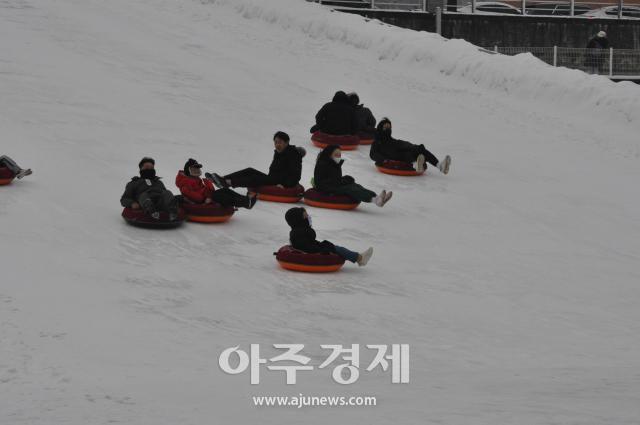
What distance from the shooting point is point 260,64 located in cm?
2169

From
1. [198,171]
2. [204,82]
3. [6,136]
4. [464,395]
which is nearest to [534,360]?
[464,395]

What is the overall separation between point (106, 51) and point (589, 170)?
8837mm

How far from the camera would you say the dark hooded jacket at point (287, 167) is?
13.3 metres

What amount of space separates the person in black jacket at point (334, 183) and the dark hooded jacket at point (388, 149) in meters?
2.20

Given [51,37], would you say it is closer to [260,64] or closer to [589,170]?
[260,64]

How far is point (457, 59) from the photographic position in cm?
2269

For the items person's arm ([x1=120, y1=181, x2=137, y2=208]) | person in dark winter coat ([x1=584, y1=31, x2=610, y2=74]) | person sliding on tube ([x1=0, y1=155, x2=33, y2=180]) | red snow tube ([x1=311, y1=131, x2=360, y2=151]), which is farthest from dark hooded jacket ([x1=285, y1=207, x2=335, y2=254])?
person in dark winter coat ([x1=584, y1=31, x2=610, y2=74])

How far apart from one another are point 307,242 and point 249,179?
2.97 meters

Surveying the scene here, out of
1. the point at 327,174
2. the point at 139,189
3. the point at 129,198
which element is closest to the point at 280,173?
the point at 327,174

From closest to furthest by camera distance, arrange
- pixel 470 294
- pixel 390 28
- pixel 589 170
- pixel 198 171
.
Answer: pixel 470 294
pixel 198 171
pixel 589 170
pixel 390 28

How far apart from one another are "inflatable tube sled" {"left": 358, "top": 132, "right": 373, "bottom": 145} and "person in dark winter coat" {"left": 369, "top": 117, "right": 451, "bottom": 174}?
1.26 m

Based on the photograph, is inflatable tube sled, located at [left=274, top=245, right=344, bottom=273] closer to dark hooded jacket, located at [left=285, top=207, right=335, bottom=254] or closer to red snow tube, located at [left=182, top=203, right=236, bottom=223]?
Result: dark hooded jacket, located at [left=285, top=207, right=335, bottom=254]

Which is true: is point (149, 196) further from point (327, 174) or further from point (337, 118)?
point (337, 118)

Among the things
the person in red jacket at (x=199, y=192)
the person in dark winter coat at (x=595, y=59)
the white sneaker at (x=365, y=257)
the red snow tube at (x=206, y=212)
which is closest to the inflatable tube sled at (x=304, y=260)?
the white sneaker at (x=365, y=257)
